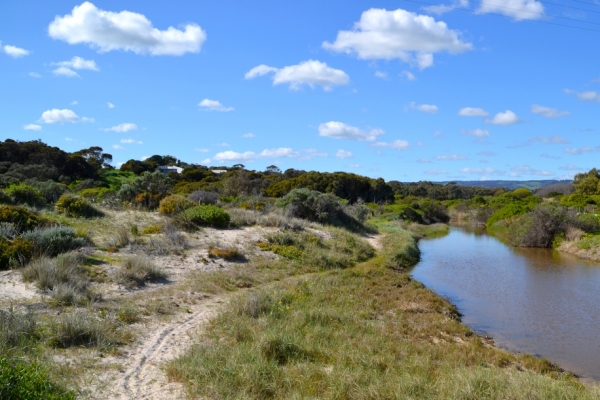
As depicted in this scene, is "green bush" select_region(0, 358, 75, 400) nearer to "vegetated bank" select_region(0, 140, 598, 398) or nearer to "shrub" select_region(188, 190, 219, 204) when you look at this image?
"vegetated bank" select_region(0, 140, 598, 398)

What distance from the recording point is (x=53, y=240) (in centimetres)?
1354

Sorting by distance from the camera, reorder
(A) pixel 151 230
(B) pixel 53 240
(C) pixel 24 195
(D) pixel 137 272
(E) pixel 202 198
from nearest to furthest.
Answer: (D) pixel 137 272 < (B) pixel 53 240 < (A) pixel 151 230 < (C) pixel 24 195 < (E) pixel 202 198

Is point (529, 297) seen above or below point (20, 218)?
below

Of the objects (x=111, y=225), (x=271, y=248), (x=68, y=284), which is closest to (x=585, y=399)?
(x=68, y=284)

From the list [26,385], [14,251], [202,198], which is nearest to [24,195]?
[202,198]

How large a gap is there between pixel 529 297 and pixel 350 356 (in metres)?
10.6

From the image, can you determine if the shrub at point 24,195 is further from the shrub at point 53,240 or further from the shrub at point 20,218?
the shrub at point 53,240

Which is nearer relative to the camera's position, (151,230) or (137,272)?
(137,272)

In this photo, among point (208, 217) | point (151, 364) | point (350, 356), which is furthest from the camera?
point (208, 217)

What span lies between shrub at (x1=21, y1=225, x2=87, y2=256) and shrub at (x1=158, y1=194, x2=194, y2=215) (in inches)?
342

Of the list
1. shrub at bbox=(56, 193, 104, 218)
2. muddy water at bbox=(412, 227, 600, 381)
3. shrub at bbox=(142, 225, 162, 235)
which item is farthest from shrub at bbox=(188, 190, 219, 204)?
muddy water at bbox=(412, 227, 600, 381)

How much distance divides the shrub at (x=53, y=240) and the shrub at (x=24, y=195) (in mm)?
8137

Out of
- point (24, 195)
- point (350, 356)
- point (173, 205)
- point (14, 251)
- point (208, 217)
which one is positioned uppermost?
point (24, 195)

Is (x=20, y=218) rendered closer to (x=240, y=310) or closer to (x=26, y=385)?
(x=240, y=310)
